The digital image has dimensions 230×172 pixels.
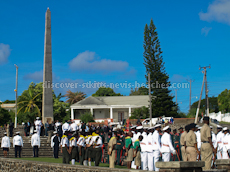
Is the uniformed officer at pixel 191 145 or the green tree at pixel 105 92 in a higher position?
the green tree at pixel 105 92

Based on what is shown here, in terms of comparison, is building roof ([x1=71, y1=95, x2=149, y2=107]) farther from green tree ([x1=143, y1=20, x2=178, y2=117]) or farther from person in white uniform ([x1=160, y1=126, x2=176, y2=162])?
person in white uniform ([x1=160, y1=126, x2=176, y2=162])

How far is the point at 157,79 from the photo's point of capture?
50219mm

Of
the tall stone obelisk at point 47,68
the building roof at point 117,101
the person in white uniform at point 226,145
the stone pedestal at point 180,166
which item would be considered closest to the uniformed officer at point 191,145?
the stone pedestal at point 180,166

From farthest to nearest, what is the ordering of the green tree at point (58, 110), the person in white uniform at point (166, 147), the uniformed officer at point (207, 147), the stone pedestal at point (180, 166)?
the green tree at point (58, 110), the person in white uniform at point (166, 147), the uniformed officer at point (207, 147), the stone pedestal at point (180, 166)

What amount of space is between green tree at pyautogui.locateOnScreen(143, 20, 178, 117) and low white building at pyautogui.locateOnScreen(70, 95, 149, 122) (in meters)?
3.79

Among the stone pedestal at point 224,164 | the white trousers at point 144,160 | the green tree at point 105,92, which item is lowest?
the white trousers at point 144,160

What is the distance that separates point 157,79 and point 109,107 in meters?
9.08

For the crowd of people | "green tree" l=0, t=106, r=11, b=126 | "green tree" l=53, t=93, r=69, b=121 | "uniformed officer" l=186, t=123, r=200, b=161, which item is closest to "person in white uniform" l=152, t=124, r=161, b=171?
the crowd of people

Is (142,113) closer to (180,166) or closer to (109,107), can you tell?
(109,107)

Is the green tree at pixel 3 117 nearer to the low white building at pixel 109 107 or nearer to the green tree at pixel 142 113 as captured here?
the low white building at pixel 109 107

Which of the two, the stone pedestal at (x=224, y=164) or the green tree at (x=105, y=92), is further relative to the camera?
the green tree at (x=105, y=92)

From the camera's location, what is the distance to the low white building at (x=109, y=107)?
52.1 m

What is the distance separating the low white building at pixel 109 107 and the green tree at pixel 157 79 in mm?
3791

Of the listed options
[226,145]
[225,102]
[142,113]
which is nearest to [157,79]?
[142,113]
